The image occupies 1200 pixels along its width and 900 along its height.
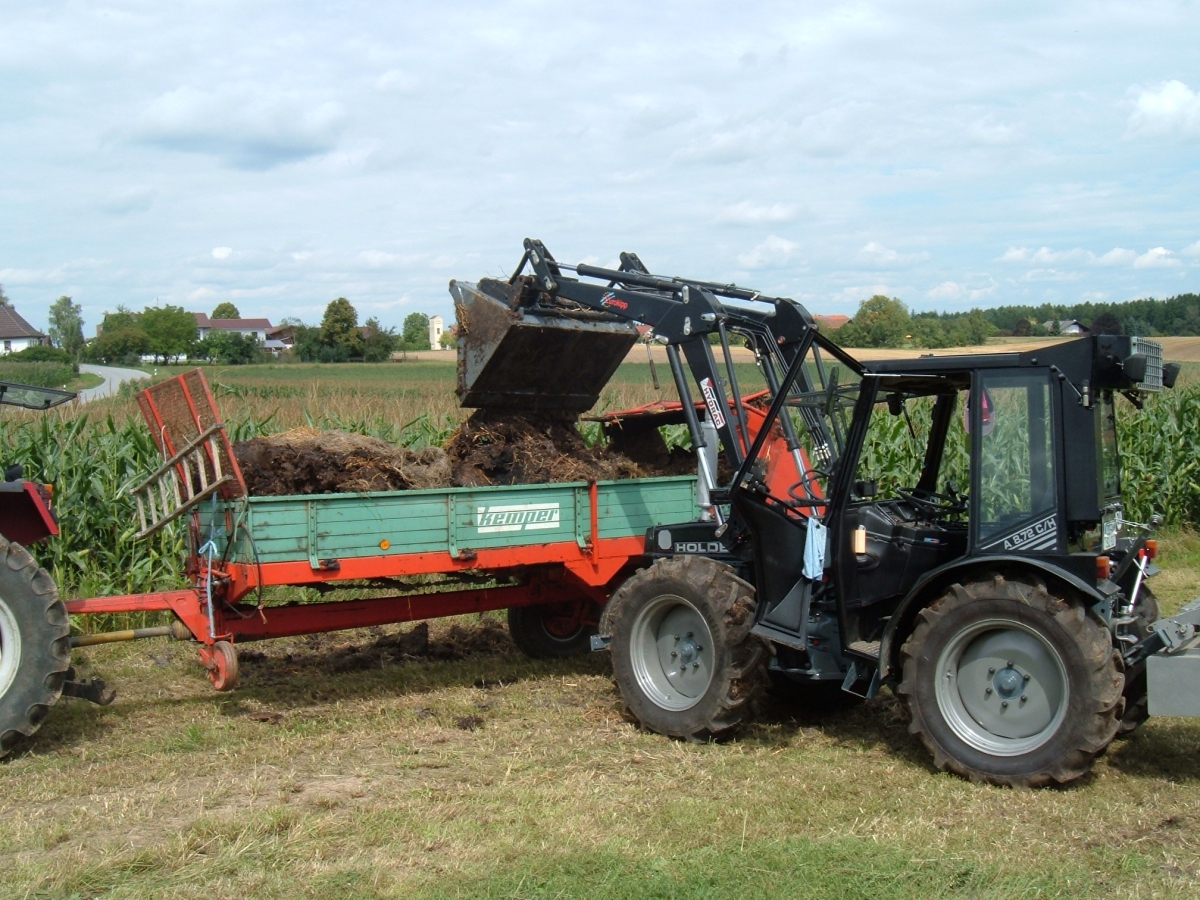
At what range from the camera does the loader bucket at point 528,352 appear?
8.41 meters

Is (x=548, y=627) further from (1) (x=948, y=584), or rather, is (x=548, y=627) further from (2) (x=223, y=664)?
(1) (x=948, y=584)

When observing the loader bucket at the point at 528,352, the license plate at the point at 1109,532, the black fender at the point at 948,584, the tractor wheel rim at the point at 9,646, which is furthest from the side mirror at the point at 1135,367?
the tractor wheel rim at the point at 9,646

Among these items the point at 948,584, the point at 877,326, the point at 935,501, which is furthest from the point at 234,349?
the point at 948,584

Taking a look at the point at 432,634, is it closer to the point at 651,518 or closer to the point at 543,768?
the point at 651,518

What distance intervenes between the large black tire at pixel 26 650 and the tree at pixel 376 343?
36.2 metres

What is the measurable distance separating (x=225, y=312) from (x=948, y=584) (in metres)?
106

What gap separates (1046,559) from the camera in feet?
18.3

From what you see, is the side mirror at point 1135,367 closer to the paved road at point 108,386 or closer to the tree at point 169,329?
the paved road at point 108,386

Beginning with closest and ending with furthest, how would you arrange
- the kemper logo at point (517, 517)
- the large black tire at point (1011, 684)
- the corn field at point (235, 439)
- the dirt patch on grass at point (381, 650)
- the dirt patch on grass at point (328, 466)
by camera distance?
the large black tire at point (1011, 684) → the kemper logo at point (517, 517) → the dirt patch on grass at point (328, 466) → the dirt patch on grass at point (381, 650) → the corn field at point (235, 439)

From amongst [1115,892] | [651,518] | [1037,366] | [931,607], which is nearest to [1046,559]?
[931,607]

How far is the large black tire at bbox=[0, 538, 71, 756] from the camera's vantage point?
242 inches

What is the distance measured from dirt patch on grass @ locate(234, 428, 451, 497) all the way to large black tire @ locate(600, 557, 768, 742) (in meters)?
1.92

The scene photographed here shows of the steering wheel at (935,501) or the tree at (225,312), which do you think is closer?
the steering wheel at (935,501)

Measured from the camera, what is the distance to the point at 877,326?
9461 mm
